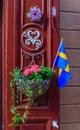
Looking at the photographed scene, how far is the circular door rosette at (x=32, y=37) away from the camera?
340cm

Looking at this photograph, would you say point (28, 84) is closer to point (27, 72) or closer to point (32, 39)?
point (27, 72)

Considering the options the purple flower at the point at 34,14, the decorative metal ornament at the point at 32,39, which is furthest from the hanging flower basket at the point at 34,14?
the decorative metal ornament at the point at 32,39

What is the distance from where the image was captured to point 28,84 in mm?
3201

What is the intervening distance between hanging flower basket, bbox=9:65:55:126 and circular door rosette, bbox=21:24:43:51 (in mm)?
233

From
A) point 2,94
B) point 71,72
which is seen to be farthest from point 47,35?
point 2,94

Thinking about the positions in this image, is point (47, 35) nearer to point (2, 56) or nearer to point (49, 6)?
point (49, 6)

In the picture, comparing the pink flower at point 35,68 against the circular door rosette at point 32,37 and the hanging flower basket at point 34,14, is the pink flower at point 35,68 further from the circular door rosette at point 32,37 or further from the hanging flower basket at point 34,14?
the hanging flower basket at point 34,14

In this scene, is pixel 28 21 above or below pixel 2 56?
above

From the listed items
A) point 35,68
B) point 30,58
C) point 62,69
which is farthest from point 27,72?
point 62,69

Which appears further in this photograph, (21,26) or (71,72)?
(71,72)

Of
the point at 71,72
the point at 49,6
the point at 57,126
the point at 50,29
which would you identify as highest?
the point at 49,6

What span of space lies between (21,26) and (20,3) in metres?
0.24

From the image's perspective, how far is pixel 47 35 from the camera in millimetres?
3469

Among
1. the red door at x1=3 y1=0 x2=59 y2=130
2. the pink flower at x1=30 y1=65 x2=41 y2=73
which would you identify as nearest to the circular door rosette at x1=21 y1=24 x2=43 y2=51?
the red door at x1=3 y1=0 x2=59 y2=130
